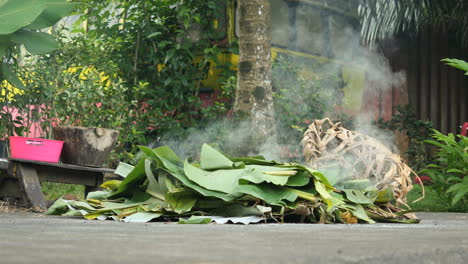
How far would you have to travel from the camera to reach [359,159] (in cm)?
259

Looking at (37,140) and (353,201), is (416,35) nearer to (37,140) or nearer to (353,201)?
(37,140)

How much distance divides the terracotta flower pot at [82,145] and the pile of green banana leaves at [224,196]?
63.8 inches

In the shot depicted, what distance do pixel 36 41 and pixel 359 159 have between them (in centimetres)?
267

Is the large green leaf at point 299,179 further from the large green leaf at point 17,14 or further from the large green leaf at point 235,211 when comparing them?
the large green leaf at point 17,14

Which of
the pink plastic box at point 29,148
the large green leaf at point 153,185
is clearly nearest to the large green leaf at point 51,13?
the pink plastic box at point 29,148

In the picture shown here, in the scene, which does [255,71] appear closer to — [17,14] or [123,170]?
[17,14]

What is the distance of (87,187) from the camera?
4.30m

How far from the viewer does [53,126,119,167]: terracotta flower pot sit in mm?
3896

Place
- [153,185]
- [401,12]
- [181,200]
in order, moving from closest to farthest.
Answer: [181,200], [153,185], [401,12]

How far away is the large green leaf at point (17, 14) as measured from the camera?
382 cm

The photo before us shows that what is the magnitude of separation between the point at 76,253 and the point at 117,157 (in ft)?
16.7

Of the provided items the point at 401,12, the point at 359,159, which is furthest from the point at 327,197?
the point at 401,12

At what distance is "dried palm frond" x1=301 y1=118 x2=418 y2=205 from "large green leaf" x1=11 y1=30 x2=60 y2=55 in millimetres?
2351

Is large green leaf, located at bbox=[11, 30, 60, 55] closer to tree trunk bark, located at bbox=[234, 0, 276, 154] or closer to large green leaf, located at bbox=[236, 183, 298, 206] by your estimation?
tree trunk bark, located at bbox=[234, 0, 276, 154]
